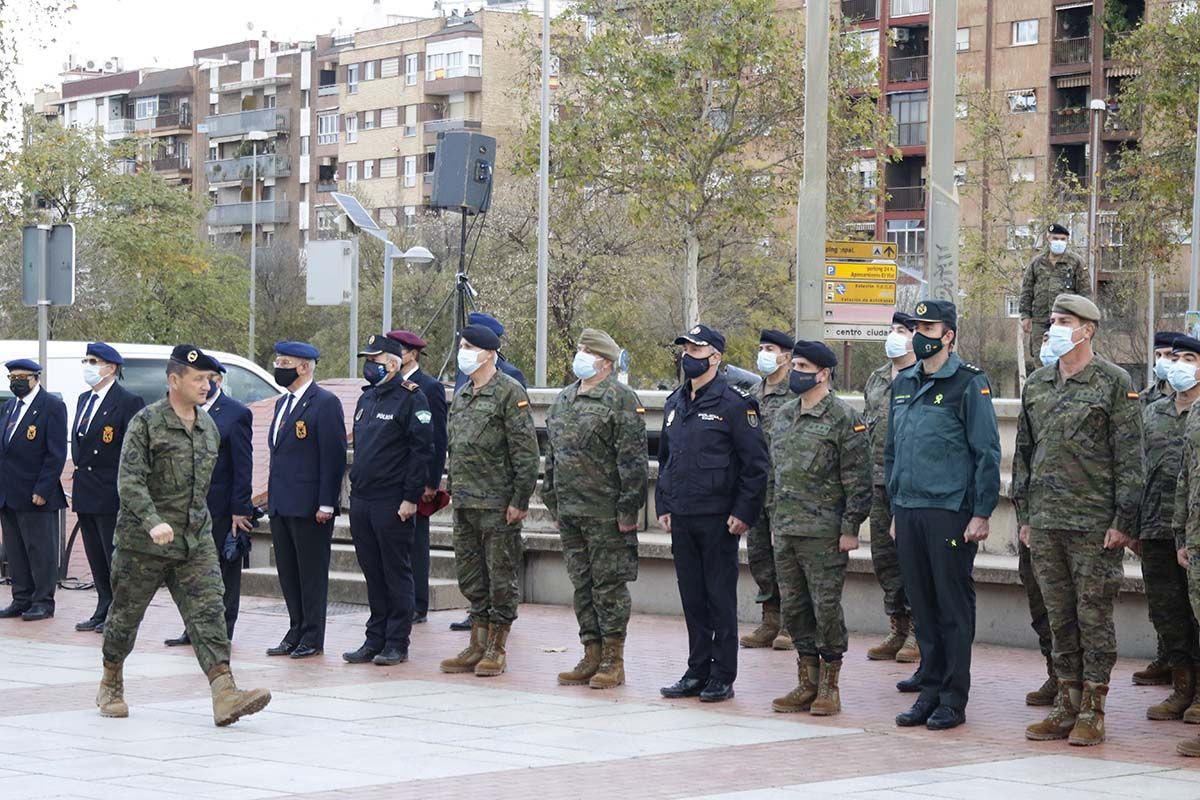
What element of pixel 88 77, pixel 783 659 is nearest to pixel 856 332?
pixel 783 659

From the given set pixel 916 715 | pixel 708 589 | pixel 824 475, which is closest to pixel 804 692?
pixel 916 715

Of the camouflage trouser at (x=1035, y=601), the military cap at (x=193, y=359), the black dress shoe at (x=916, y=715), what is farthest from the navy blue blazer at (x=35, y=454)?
the camouflage trouser at (x=1035, y=601)

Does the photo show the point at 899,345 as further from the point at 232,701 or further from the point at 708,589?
the point at 232,701

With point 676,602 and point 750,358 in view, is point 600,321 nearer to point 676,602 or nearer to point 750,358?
point 750,358

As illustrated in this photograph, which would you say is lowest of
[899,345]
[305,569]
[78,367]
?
[305,569]

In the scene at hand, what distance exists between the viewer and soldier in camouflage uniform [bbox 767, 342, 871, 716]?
35.1 feet

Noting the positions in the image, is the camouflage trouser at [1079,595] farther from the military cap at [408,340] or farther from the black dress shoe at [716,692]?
the military cap at [408,340]

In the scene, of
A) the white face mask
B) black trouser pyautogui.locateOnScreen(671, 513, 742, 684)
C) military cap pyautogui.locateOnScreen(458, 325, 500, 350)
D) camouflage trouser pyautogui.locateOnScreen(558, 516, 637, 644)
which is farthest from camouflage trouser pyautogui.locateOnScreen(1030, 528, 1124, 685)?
military cap pyautogui.locateOnScreen(458, 325, 500, 350)

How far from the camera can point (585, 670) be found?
39.1ft

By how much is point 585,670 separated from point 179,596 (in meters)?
2.70

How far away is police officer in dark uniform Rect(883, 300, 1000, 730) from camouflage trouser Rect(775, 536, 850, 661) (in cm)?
42

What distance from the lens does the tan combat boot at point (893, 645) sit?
12.8 metres

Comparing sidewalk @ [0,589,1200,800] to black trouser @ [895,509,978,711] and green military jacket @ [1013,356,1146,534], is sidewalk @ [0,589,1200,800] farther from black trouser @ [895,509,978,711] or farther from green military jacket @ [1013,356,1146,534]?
green military jacket @ [1013,356,1146,534]

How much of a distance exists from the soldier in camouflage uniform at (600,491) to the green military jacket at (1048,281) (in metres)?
7.49
